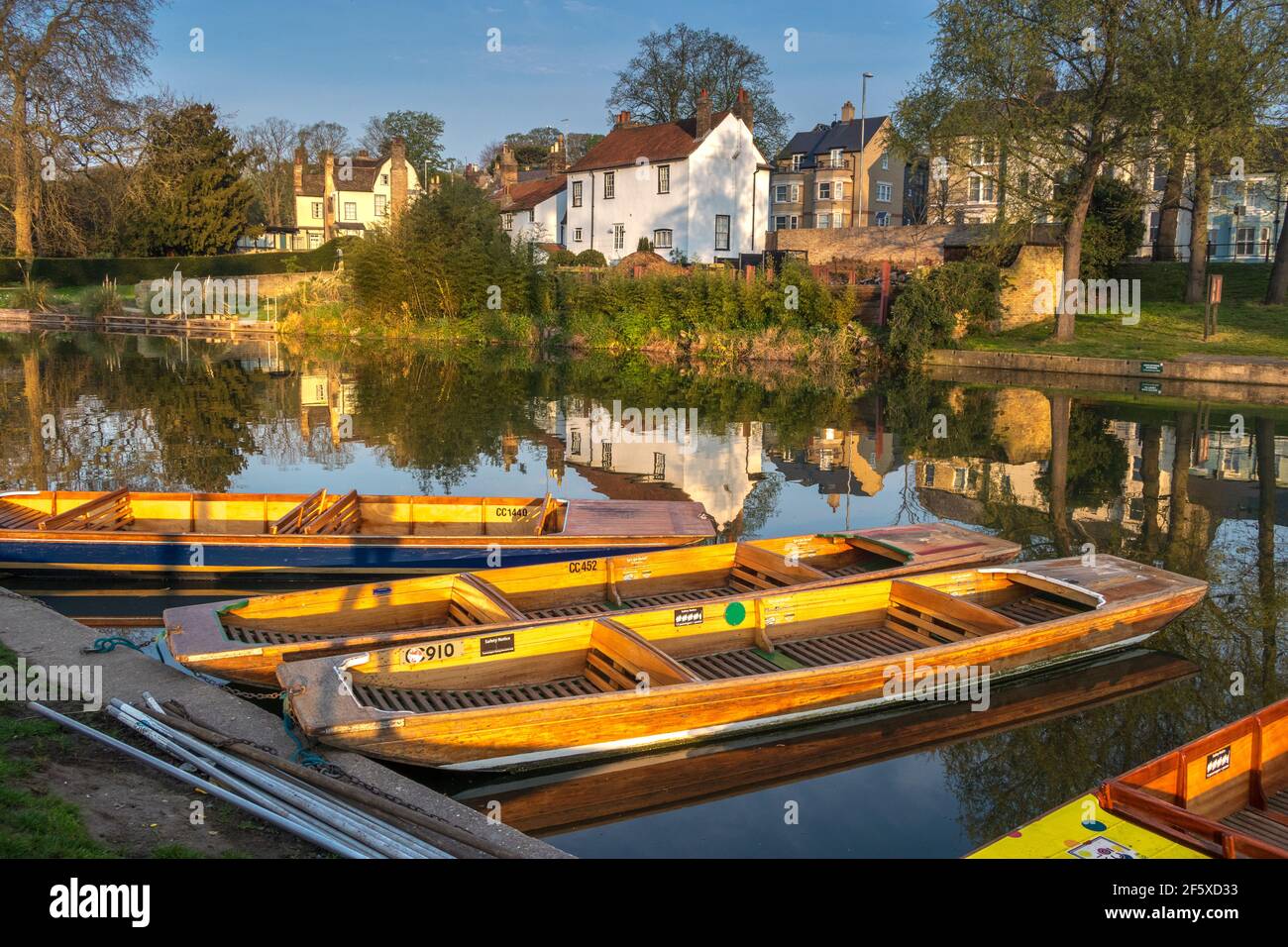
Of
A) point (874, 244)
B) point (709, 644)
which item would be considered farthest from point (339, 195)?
point (709, 644)

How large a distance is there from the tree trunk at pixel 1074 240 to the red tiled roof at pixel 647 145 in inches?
750

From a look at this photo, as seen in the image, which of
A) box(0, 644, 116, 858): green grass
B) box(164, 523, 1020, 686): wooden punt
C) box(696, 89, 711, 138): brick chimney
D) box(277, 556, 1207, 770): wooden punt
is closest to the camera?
box(0, 644, 116, 858): green grass

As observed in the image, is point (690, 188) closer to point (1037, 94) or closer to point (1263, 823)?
point (1037, 94)

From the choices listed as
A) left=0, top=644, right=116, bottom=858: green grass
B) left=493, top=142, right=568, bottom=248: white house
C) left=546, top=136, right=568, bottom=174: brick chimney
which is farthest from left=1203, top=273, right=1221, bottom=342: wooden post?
left=546, top=136, right=568, bottom=174: brick chimney

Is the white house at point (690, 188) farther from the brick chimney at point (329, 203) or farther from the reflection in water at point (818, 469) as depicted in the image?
the brick chimney at point (329, 203)

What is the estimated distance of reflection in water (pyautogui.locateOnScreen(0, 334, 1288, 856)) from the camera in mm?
6984

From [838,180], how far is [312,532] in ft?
183

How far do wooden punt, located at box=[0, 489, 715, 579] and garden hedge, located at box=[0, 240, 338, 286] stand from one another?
140 feet

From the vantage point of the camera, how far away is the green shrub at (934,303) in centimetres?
3538

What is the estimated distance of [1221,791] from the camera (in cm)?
581

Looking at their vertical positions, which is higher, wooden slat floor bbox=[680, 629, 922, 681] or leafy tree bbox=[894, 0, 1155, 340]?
leafy tree bbox=[894, 0, 1155, 340]

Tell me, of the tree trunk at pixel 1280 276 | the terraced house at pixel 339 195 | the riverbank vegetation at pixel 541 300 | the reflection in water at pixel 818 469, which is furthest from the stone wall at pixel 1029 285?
the terraced house at pixel 339 195

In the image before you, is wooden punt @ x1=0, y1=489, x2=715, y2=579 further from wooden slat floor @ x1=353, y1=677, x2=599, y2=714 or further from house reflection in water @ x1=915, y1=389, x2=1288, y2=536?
house reflection in water @ x1=915, y1=389, x2=1288, y2=536
